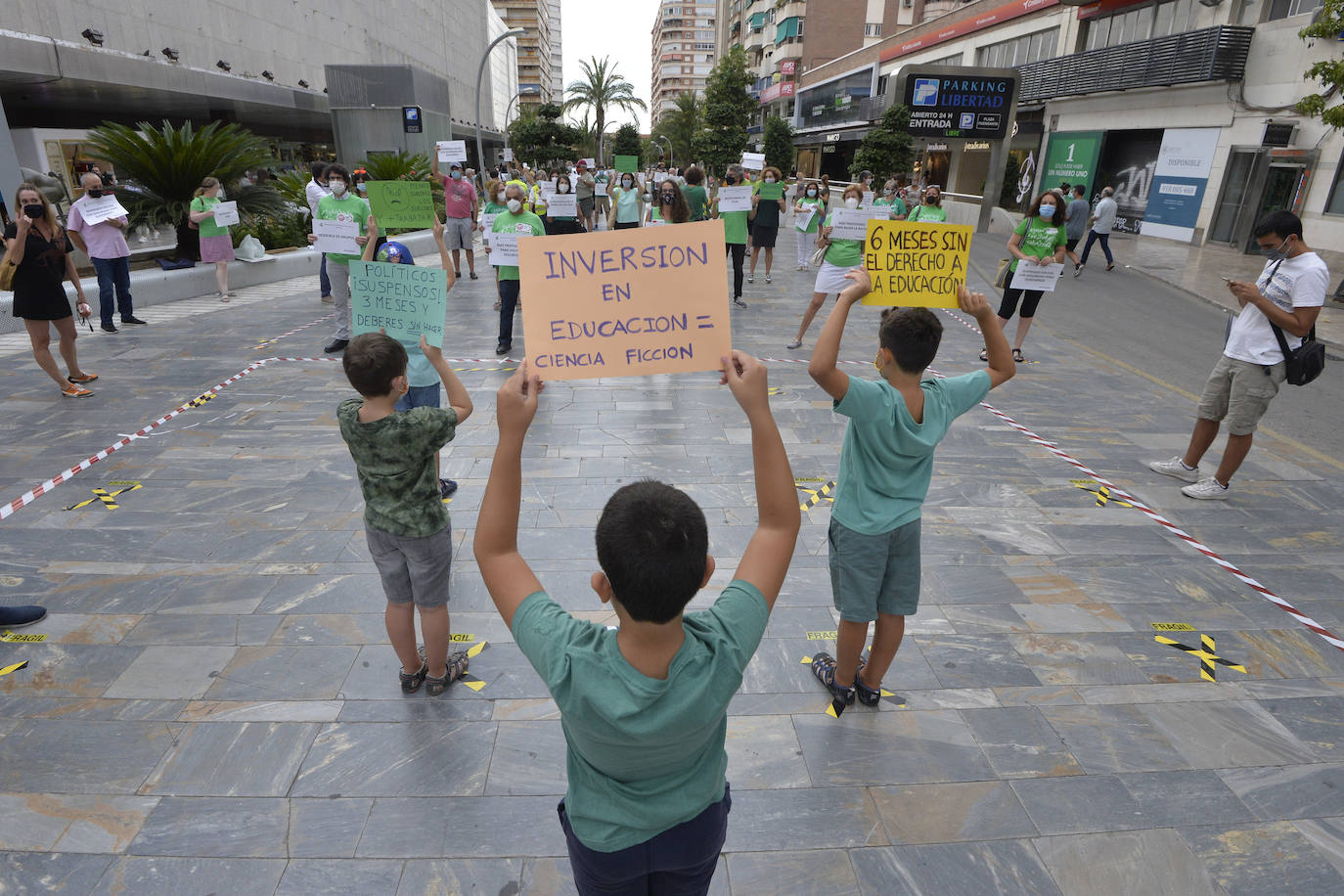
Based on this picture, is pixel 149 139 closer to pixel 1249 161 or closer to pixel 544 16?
pixel 1249 161

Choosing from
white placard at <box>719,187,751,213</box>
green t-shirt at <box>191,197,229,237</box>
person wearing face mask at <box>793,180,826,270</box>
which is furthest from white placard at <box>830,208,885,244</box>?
green t-shirt at <box>191,197,229,237</box>

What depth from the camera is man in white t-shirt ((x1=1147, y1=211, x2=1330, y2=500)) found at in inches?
203

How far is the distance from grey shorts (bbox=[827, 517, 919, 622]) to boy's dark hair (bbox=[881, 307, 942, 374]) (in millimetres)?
681

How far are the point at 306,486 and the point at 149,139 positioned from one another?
11.0 meters

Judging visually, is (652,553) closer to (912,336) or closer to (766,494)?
(766,494)

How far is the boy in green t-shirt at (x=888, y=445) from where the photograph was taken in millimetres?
2797

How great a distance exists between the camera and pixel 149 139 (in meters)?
12.9

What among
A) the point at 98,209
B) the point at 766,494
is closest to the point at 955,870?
the point at 766,494

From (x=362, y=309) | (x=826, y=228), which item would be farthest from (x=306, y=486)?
(x=826, y=228)

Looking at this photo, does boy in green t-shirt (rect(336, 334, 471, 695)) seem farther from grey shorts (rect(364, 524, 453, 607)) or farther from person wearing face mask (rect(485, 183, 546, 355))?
person wearing face mask (rect(485, 183, 546, 355))

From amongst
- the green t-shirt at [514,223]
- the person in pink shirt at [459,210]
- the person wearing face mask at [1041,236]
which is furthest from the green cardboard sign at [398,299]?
the person in pink shirt at [459,210]

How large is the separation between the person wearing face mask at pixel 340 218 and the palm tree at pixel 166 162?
572 cm

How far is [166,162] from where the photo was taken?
42.7ft

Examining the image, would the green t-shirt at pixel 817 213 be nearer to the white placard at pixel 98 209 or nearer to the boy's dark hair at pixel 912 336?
the white placard at pixel 98 209
